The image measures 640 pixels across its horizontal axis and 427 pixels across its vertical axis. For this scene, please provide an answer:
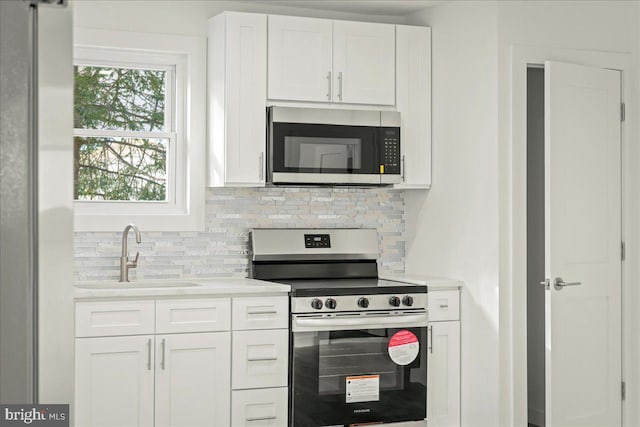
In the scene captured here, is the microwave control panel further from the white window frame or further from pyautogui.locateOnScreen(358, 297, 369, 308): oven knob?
the white window frame

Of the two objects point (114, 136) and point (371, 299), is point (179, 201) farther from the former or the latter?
point (371, 299)

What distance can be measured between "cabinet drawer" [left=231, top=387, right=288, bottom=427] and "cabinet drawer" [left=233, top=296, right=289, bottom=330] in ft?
1.06

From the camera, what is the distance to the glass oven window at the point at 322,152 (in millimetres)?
4168

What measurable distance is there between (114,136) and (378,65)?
151 centimetres

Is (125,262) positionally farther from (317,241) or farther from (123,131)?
(317,241)

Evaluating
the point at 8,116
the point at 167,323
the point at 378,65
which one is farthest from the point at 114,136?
the point at 8,116

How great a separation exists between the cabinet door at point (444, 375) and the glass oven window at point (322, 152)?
100 centimetres

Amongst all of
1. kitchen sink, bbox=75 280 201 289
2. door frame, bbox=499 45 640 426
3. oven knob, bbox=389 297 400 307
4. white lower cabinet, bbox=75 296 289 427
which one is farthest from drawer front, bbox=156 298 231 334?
door frame, bbox=499 45 640 426

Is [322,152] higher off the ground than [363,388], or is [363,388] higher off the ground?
[322,152]

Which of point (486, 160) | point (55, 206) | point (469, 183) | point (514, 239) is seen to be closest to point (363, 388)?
point (514, 239)

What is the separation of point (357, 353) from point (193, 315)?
849 mm

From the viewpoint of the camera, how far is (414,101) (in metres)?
4.46

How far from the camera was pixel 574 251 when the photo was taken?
406cm

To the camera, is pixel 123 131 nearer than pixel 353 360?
No
